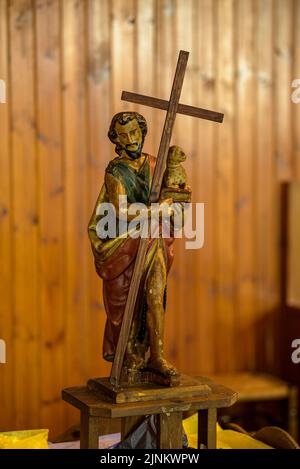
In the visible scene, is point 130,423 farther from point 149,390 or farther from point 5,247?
point 5,247

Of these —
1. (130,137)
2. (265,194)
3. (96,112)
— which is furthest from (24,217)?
(130,137)

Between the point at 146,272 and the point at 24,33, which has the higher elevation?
the point at 24,33

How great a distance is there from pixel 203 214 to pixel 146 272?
67.9 inches

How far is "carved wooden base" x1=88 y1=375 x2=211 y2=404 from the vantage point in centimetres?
190

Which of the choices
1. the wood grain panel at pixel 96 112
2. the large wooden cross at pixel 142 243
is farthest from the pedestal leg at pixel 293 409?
the large wooden cross at pixel 142 243

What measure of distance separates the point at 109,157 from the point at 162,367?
5.54ft

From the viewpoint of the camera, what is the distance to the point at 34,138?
11.0 feet

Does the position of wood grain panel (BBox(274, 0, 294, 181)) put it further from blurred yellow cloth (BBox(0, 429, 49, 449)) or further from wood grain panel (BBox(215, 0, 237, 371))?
blurred yellow cloth (BBox(0, 429, 49, 449))

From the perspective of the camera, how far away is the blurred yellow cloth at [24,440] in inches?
91.3

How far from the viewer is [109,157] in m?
3.49

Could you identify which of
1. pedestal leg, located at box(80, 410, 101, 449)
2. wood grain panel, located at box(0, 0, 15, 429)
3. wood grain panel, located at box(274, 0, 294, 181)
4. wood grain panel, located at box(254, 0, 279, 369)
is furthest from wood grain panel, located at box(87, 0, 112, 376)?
pedestal leg, located at box(80, 410, 101, 449)

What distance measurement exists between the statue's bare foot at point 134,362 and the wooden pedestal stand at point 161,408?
7cm
